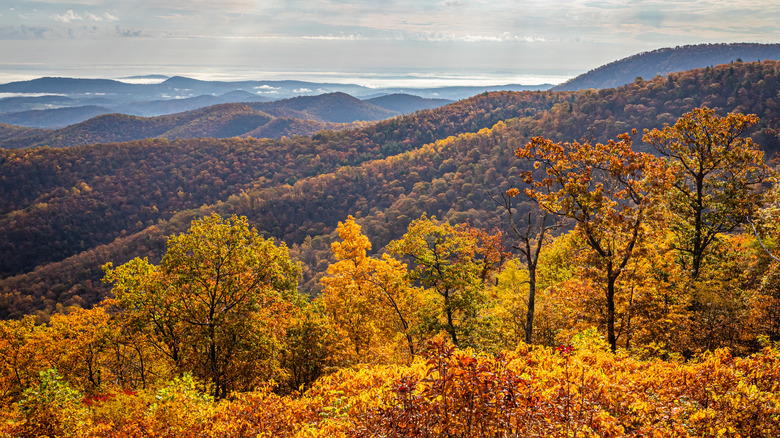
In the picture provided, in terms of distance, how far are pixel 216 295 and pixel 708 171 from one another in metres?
21.8

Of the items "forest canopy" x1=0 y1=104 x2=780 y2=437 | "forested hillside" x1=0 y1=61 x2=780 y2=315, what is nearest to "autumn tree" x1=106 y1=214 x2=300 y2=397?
"forest canopy" x1=0 y1=104 x2=780 y2=437

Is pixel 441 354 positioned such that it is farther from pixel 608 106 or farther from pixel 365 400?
pixel 608 106

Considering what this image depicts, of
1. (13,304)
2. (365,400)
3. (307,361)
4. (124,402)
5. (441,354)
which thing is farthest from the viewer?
(13,304)

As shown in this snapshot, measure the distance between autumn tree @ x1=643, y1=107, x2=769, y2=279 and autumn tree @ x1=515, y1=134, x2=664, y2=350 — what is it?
1.71m

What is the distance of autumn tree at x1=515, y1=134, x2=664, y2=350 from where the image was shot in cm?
1525

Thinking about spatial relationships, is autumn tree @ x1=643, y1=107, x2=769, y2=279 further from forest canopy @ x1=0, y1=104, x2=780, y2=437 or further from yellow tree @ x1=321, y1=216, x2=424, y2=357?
yellow tree @ x1=321, y1=216, x2=424, y2=357

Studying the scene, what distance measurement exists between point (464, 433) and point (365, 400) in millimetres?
2636

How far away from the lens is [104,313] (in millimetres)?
24469

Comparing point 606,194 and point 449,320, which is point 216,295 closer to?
point 449,320

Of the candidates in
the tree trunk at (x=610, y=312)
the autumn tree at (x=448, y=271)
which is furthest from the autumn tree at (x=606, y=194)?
the autumn tree at (x=448, y=271)

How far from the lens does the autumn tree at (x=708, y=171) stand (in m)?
17.0

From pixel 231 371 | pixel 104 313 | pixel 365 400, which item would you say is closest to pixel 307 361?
pixel 231 371

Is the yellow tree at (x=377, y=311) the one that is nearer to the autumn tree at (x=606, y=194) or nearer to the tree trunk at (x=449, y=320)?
the tree trunk at (x=449, y=320)

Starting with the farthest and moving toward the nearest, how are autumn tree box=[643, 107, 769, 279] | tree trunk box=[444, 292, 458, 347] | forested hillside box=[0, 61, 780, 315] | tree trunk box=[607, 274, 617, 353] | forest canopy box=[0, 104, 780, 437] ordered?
forested hillside box=[0, 61, 780, 315] < tree trunk box=[444, 292, 458, 347] < autumn tree box=[643, 107, 769, 279] < tree trunk box=[607, 274, 617, 353] < forest canopy box=[0, 104, 780, 437]
